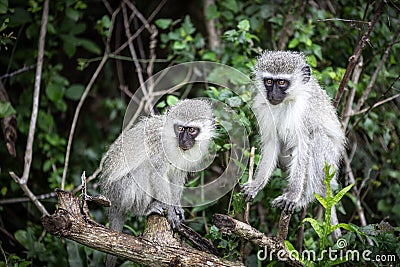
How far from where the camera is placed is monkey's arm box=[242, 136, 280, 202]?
15.0 feet

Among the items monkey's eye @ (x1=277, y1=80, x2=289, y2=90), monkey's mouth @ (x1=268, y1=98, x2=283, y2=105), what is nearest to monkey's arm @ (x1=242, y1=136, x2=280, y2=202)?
monkey's mouth @ (x1=268, y1=98, x2=283, y2=105)

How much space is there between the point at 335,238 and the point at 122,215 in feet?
6.57

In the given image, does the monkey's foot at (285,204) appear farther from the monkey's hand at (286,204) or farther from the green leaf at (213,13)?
the green leaf at (213,13)

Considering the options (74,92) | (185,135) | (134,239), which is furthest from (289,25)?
(134,239)

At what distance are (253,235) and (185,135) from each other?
1050mm

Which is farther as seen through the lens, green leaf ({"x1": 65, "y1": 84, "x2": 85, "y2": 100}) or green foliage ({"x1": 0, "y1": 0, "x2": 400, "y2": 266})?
green leaf ({"x1": 65, "y1": 84, "x2": 85, "y2": 100})

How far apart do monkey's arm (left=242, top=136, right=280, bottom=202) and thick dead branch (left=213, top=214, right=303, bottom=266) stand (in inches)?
21.1

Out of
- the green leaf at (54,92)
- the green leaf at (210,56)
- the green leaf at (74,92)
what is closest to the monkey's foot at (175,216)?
the green leaf at (210,56)

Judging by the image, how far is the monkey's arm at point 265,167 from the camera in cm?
458

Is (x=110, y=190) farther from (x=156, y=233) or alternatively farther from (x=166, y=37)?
(x=166, y=37)

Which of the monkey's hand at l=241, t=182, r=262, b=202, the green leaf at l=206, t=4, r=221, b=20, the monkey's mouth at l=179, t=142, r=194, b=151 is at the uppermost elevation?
the green leaf at l=206, t=4, r=221, b=20

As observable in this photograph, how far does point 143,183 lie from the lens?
15.6ft

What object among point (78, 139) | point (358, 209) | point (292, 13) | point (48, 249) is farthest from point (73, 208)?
point (78, 139)

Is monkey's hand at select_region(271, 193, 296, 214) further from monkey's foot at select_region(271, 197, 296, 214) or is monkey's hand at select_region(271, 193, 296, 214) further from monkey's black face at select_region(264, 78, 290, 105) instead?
monkey's black face at select_region(264, 78, 290, 105)
